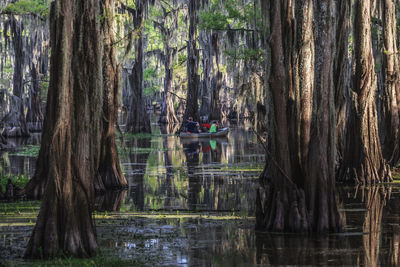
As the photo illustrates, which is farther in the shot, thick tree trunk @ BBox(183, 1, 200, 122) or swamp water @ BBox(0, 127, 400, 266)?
thick tree trunk @ BBox(183, 1, 200, 122)

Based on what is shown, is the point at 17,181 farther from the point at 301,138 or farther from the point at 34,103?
the point at 34,103

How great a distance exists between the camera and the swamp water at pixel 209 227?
8477mm

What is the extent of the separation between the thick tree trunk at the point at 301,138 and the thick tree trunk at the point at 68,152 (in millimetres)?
2885

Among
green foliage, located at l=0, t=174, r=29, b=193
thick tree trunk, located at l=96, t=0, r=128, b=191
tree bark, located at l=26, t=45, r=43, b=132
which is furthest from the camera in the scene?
tree bark, located at l=26, t=45, r=43, b=132

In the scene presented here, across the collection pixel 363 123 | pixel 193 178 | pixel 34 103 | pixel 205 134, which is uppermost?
pixel 34 103

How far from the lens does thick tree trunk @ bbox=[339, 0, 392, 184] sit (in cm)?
1689

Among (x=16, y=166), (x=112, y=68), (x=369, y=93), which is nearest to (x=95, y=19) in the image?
(x=112, y=68)

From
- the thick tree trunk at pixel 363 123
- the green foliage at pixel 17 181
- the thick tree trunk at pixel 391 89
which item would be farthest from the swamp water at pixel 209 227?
the thick tree trunk at pixel 391 89

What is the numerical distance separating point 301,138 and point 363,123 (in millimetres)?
6628

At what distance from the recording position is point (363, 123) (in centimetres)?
1691

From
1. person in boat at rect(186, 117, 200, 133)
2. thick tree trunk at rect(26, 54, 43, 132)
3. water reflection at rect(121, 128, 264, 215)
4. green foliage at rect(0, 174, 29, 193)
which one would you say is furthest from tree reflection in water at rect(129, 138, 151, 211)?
thick tree trunk at rect(26, 54, 43, 132)

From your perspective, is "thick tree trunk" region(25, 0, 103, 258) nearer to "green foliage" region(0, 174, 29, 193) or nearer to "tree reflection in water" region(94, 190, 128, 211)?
"tree reflection in water" region(94, 190, 128, 211)

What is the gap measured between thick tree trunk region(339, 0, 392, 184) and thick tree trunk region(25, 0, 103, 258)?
9.59 m

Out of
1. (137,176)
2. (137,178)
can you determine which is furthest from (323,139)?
(137,176)
